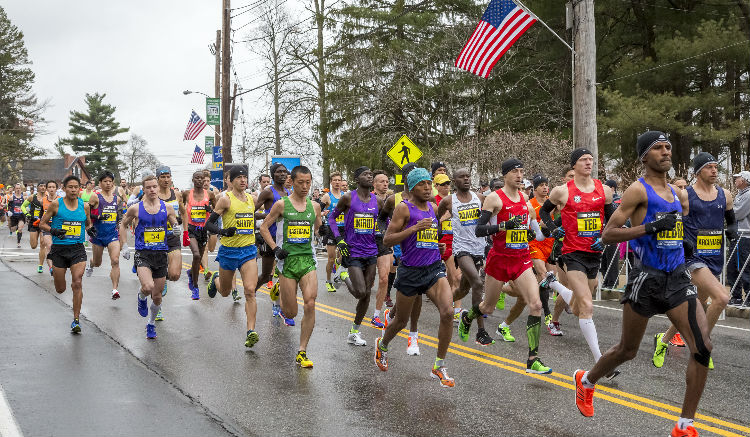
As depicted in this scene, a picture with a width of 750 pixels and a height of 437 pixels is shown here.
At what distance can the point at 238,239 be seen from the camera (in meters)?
9.62

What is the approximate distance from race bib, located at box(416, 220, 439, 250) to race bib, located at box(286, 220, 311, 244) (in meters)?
1.56

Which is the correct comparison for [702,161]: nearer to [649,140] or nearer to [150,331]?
[649,140]

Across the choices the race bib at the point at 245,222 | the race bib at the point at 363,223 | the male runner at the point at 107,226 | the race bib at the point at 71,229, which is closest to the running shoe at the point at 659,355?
the race bib at the point at 363,223

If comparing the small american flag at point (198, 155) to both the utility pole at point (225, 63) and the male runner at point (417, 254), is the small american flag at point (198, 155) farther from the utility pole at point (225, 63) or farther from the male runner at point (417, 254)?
the male runner at point (417, 254)

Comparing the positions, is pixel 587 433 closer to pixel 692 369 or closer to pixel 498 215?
pixel 692 369

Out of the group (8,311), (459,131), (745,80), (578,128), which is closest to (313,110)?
(459,131)

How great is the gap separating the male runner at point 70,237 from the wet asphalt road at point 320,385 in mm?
610

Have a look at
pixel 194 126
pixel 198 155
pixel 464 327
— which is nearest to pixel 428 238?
pixel 464 327

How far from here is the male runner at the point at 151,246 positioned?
381 inches

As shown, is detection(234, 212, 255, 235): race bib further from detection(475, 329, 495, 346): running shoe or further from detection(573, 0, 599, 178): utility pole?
detection(573, 0, 599, 178): utility pole

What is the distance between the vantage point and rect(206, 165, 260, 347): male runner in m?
9.27

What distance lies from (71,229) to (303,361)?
4269 mm

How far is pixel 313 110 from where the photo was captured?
42.1 meters

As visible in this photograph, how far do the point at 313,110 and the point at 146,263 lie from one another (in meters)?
33.0
